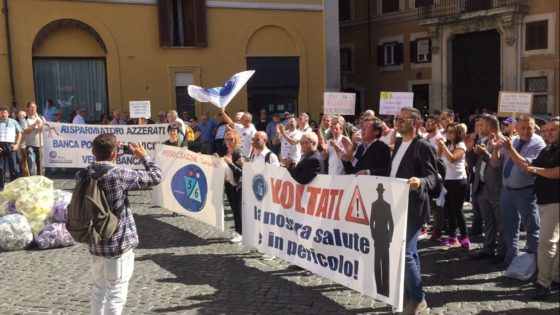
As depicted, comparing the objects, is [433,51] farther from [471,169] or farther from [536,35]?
[471,169]

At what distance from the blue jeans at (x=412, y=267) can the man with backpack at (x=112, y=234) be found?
2240mm

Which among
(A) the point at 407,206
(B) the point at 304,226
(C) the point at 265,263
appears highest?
(A) the point at 407,206

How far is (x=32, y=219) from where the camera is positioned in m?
8.09

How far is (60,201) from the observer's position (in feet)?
27.3

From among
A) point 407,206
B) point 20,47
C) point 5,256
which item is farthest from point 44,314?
point 20,47

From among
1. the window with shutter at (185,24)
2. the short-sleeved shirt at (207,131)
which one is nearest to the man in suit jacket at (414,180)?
the short-sleeved shirt at (207,131)

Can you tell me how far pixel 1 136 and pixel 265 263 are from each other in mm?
8218

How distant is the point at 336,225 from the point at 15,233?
4651 millimetres

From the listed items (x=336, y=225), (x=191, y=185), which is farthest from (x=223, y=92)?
(x=336, y=225)

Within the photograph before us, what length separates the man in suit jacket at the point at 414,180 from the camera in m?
5.11

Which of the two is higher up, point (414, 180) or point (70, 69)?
point (70, 69)

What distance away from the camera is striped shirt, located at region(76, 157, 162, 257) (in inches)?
178

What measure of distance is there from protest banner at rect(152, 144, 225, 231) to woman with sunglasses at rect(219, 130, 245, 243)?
0.42 feet

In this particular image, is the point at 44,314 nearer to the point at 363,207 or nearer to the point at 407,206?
the point at 363,207
